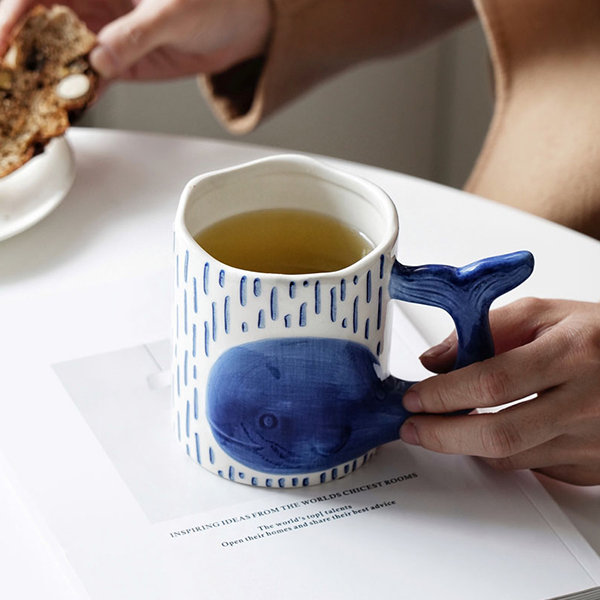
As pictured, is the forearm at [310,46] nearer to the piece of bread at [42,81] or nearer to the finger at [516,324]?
the piece of bread at [42,81]

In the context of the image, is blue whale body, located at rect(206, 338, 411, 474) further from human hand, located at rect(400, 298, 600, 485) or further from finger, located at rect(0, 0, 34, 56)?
finger, located at rect(0, 0, 34, 56)

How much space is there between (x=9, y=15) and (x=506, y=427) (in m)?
0.57

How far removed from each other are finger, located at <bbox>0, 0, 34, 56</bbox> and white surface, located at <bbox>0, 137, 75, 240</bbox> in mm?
114

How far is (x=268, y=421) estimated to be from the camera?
1.64 feet

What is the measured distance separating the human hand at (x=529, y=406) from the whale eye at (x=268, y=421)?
7 centimetres

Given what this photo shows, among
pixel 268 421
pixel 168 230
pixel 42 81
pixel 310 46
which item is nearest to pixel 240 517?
pixel 268 421

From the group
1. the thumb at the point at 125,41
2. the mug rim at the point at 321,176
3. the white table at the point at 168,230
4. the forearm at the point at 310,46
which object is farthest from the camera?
the forearm at the point at 310,46

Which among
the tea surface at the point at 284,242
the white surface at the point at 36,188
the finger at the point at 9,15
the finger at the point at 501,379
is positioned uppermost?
the finger at the point at 9,15

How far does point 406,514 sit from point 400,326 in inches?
6.2

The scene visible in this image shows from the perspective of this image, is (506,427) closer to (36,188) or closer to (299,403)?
(299,403)

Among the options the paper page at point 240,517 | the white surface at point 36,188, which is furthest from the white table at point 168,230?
the paper page at point 240,517

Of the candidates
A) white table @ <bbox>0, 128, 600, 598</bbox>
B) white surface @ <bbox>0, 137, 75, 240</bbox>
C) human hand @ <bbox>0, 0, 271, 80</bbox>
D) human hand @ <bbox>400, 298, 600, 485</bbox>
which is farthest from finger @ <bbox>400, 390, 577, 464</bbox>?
human hand @ <bbox>0, 0, 271, 80</bbox>

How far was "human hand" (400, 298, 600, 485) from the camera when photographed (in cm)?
50

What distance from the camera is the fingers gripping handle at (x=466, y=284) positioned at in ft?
1.58
